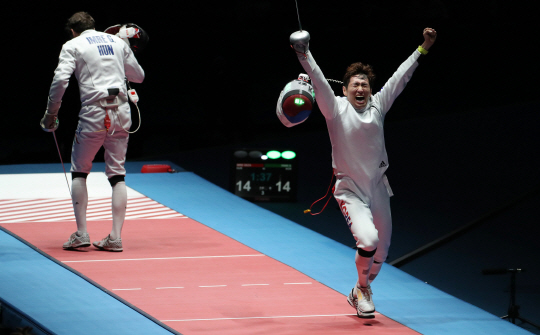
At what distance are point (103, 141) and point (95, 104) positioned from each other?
A: 0.27m

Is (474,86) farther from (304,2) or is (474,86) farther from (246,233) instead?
(246,233)

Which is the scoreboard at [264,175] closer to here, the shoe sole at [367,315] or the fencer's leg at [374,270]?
the fencer's leg at [374,270]

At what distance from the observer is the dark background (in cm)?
874

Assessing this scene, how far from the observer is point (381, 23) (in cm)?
1117

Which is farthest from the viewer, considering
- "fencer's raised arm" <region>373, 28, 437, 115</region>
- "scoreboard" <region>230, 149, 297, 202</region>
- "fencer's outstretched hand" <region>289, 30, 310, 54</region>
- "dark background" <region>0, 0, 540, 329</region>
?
"dark background" <region>0, 0, 540, 329</region>

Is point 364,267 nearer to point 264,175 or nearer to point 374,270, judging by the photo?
point 374,270

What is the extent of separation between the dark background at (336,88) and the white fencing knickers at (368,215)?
3.11 metres

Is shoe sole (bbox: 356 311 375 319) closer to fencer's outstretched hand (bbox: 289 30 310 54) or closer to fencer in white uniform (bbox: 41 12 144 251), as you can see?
fencer's outstretched hand (bbox: 289 30 310 54)

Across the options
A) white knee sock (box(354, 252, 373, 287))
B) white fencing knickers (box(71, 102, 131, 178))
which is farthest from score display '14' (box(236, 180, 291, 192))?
white knee sock (box(354, 252, 373, 287))

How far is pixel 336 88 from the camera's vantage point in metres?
11.1

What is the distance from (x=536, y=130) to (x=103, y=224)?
5.80 m

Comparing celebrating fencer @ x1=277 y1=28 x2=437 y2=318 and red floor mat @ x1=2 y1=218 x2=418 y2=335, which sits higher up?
celebrating fencer @ x1=277 y1=28 x2=437 y2=318

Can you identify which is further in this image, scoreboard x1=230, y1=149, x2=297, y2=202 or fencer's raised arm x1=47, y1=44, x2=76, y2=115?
scoreboard x1=230, y1=149, x2=297, y2=202

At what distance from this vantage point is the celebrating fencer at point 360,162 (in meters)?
3.98
